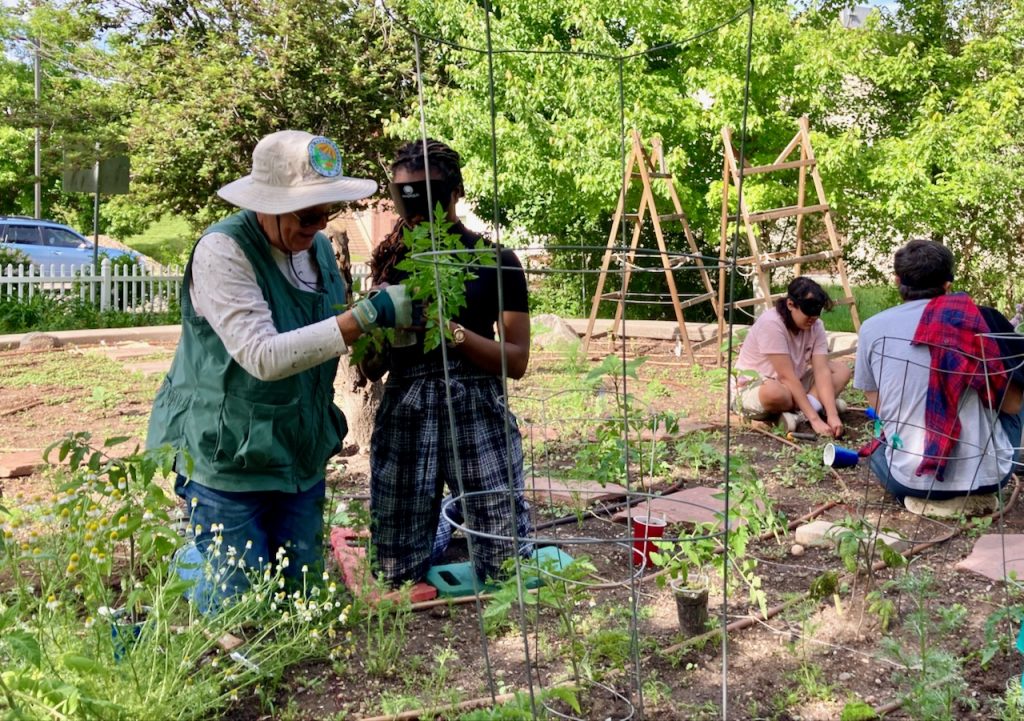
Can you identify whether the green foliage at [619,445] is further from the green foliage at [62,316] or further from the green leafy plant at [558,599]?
the green foliage at [62,316]

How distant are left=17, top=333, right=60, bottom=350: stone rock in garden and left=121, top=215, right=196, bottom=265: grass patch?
10.5m

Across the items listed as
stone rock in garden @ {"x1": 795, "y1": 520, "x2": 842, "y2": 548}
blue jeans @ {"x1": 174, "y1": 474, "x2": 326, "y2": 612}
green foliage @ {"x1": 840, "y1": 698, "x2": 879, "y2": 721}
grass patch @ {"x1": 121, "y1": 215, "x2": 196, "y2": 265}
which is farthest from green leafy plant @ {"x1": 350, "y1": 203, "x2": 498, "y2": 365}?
grass patch @ {"x1": 121, "y1": 215, "x2": 196, "y2": 265}

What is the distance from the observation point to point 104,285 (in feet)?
40.5

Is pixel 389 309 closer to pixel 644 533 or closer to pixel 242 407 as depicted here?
pixel 242 407

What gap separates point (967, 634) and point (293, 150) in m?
2.50

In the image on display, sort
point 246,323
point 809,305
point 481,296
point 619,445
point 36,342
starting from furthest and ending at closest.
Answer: point 36,342 < point 809,305 < point 619,445 < point 481,296 < point 246,323

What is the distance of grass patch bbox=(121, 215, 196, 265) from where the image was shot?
23.5m

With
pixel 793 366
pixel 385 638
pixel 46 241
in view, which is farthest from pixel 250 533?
pixel 46 241

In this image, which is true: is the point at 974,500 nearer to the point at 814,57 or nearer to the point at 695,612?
the point at 695,612

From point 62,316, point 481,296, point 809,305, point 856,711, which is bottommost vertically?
point 856,711

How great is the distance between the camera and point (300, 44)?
45.5 feet

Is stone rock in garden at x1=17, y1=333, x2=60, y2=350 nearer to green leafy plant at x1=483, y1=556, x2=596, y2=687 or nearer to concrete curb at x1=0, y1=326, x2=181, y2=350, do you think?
concrete curb at x1=0, y1=326, x2=181, y2=350

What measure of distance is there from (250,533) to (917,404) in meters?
2.97

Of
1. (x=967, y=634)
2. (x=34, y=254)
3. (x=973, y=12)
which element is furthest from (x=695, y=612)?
(x=34, y=254)
